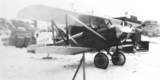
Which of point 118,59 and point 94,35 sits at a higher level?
point 94,35

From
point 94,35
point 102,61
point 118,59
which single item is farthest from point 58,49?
point 118,59

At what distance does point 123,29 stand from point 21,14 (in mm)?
3233

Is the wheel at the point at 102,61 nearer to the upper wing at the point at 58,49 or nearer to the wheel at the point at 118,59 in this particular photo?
the upper wing at the point at 58,49

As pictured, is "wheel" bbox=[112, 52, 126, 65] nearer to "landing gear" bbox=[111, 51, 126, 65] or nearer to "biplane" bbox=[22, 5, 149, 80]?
"landing gear" bbox=[111, 51, 126, 65]

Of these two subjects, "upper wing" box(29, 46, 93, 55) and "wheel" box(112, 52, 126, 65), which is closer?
"upper wing" box(29, 46, 93, 55)

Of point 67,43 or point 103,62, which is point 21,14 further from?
point 103,62

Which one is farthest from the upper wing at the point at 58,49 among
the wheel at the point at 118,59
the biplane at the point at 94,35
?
the wheel at the point at 118,59

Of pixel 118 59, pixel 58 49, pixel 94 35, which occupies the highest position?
pixel 94 35

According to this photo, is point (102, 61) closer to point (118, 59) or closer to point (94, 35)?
point (94, 35)

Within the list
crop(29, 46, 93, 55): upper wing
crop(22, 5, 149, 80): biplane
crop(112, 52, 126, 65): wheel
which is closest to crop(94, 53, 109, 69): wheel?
crop(22, 5, 149, 80): biplane

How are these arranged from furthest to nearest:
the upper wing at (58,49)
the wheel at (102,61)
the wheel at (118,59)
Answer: the wheel at (118,59), the wheel at (102,61), the upper wing at (58,49)

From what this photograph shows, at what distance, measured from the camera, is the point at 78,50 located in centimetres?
638

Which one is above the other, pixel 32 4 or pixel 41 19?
pixel 32 4

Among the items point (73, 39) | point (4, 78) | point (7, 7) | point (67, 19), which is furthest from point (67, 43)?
point (7, 7)
